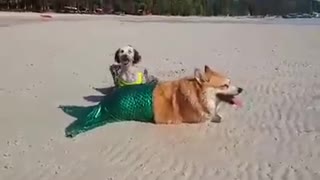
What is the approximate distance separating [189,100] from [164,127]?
0.46 m

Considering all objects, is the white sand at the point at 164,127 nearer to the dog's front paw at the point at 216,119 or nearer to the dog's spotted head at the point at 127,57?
the dog's front paw at the point at 216,119

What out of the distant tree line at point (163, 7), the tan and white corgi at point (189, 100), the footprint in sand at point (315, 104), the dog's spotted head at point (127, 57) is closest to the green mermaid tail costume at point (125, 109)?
the tan and white corgi at point (189, 100)

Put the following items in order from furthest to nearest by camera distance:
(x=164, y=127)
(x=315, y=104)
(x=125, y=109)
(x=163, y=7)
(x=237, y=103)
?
1. (x=163, y=7)
2. (x=315, y=104)
3. (x=237, y=103)
4. (x=125, y=109)
5. (x=164, y=127)

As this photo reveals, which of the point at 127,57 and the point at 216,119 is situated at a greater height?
the point at 127,57

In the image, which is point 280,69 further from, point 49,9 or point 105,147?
point 49,9

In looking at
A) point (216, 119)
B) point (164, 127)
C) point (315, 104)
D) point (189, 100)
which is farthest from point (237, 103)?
point (164, 127)

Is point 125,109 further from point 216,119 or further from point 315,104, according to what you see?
point 315,104

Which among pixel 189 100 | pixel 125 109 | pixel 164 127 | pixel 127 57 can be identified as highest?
pixel 127 57

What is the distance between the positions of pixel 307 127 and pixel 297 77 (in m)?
3.89

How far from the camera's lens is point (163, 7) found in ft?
155

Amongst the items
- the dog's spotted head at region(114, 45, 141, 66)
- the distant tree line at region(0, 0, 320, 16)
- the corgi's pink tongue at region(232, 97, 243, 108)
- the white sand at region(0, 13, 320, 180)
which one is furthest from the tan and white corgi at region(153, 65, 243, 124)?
the distant tree line at region(0, 0, 320, 16)

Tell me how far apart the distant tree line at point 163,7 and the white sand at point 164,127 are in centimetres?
2864

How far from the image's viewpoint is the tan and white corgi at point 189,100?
339 inches

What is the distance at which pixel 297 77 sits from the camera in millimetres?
12297
